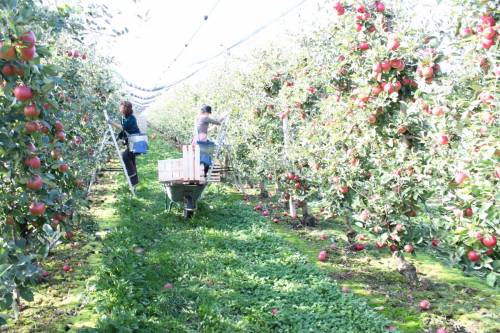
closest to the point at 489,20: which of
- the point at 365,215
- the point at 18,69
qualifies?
the point at 365,215

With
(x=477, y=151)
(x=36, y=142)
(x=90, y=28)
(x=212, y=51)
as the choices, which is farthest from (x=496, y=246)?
(x=212, y=51)

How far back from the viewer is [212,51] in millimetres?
13352

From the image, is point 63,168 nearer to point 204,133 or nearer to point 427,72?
point 427,72

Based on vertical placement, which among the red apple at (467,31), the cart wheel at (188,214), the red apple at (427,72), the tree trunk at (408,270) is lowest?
the tree trunk at (408,270)

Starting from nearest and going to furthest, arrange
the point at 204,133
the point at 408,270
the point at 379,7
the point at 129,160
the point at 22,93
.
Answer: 1. the point at 22,93
2. the point at 379,7
3. the point at 408,270
4. the point at 204,133
5. the point at 129,160

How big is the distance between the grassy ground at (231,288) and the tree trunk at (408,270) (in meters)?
0.10

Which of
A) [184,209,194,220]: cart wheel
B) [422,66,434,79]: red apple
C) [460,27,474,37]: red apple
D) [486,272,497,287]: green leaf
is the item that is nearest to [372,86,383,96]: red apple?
[422,66,434,79]: red apple

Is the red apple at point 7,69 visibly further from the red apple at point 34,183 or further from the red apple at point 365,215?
the red apple at point 365,215

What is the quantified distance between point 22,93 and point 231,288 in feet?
10.3

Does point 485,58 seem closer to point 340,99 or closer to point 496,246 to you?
point 496,246

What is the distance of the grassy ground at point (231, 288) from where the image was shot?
12.9 feet

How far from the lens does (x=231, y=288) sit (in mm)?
4707

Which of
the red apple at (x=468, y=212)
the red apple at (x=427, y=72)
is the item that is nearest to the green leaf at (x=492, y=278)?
the red apple at (x=468, y=212)

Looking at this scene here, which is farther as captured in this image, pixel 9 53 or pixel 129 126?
pixel 129 126
